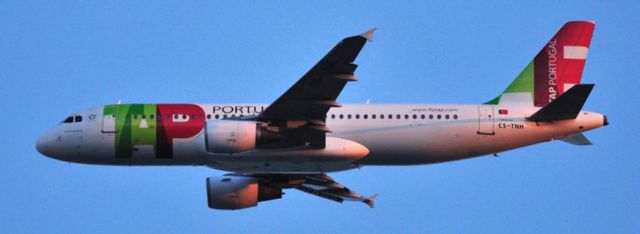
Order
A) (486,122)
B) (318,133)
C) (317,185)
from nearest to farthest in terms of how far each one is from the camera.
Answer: (318,133) → (486,122) → (317,185)

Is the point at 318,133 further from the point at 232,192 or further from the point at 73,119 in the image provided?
the point at 73,119

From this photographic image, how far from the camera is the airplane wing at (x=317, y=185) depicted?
52.2 metres

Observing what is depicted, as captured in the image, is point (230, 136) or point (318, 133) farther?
point (318, 133)

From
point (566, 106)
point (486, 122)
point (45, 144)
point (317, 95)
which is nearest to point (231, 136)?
point (317, 95)

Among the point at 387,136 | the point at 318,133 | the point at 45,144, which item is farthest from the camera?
the point at 45,144

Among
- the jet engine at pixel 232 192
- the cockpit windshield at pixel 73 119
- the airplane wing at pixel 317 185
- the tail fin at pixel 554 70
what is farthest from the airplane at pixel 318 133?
the airplane wing at pixel 317 185

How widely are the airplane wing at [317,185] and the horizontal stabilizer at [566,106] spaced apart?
933 centimetres

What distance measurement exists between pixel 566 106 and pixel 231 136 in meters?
13.9

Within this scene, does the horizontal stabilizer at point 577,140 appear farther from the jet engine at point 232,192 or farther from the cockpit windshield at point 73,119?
the cockpit windshield at point 73,119

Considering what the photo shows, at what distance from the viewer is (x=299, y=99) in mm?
44094

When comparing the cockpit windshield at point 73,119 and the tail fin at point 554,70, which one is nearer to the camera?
the cockpit windshield at point 73,119

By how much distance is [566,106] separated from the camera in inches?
1818

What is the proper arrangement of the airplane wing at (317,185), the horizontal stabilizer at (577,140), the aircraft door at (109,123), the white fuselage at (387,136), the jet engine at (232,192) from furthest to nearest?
1. the airplane wing at (317,185)
2. the jet engine at (232,192)
3. the horizontal stabilizer at (577,140)
4. the aircraft door at (109,123)
5. the white fuselage at (387,136)

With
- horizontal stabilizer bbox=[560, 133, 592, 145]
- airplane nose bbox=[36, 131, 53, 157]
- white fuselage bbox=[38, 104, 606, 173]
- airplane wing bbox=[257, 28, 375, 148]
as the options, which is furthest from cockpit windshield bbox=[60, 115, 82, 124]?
horizontal stabilizer bbox=[560, 133, 592, 145]
